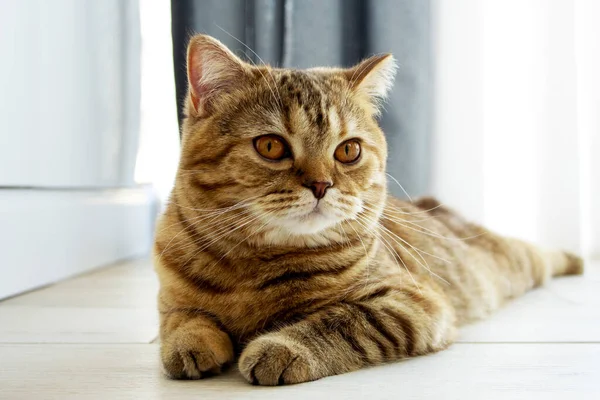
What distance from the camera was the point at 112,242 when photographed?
8.95ft

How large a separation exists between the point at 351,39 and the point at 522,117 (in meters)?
0.75

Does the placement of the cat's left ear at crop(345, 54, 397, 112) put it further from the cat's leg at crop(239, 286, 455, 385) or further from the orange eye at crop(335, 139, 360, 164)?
the cat's leg at crop(239, 286, 455, 385)

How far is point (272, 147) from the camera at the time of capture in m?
1.25

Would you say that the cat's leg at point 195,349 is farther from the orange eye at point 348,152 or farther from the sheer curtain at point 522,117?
the sheer curtain at point 522,117

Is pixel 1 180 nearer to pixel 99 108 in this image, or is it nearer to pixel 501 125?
pixel 99 108

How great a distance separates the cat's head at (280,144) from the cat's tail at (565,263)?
1.15 metres

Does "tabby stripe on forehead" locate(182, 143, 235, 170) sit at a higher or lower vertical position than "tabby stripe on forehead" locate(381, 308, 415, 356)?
higher

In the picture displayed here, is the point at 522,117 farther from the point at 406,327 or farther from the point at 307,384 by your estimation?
the point at 307,384

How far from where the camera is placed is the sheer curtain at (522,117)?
8.34 ft

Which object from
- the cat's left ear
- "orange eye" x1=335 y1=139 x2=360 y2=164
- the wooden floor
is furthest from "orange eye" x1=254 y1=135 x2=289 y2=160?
the wooden floor

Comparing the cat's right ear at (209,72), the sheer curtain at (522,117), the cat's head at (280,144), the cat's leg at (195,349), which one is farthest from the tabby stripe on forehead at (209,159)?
the sheer curtain at (522,117)

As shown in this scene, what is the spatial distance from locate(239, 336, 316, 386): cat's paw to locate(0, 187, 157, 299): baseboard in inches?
43.3

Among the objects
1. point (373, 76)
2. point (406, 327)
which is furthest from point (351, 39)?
point (406, 327)

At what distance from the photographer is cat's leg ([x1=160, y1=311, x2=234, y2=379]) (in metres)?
1.13
